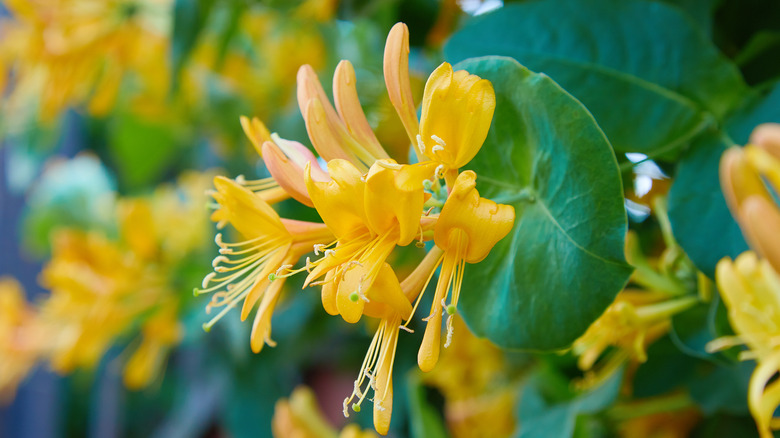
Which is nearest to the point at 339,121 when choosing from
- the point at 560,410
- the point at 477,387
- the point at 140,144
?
the point at 560,410

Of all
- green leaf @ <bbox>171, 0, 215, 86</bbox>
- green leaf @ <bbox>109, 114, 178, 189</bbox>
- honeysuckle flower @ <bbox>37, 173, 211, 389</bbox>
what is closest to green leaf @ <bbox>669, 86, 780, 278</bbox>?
green leaf @ <bbox>171, 0, 215, 86</bbox>

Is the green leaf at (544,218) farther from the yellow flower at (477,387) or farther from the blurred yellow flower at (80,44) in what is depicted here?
the blurred yellow flower at (80,44)

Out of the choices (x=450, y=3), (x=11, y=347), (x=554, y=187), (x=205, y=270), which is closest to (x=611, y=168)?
(x=554, y=187)

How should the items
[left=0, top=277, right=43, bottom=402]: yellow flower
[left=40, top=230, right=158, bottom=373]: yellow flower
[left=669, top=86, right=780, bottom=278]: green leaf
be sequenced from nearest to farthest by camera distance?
[left=669, top=86, right=780, bottom=278]: green leaf, [left=40, top=230, right=158, bottom=373]: yellow flower, [left=0, top=277, right=43, bottom=402]: yellow flower

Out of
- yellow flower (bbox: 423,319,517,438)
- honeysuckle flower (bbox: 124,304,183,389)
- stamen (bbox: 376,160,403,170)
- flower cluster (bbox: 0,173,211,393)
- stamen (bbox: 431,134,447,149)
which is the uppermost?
stamen (bbox: 376,160,403,170)

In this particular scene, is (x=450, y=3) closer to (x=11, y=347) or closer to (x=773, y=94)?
(x=773, y=94)

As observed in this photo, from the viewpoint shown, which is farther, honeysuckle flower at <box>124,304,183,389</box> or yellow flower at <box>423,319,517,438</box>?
honeysuckle flower at <box>124,304,183,389</box>

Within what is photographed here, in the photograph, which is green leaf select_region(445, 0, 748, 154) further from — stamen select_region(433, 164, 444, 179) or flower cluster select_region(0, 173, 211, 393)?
flower cluster select_region(0, 173, 211, 393)

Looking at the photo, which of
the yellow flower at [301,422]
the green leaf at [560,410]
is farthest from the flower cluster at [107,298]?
the green leaf at [560,410]
